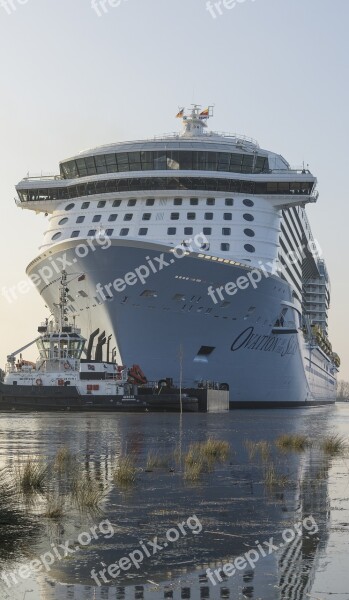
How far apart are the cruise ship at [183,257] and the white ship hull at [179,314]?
8 centimetres

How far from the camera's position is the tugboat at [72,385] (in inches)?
2052

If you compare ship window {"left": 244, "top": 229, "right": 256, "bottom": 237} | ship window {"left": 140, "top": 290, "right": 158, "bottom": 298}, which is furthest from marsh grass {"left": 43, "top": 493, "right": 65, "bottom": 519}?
ship window {"left": 244, "top": 229, "right": 256, "bottom": 237}

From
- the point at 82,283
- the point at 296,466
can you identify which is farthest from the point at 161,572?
the point at 82,283

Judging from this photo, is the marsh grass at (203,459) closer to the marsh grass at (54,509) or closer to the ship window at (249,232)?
the marsh grass at (54,509)

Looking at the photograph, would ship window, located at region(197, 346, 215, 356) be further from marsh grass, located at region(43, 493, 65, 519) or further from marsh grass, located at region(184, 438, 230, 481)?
marsh grass, located at region(43, 493, 65, 519)

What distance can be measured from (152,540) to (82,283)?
40.5 metres

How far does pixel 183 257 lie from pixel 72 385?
12038 mm

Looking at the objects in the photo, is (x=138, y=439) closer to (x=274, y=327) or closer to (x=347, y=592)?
(x=347, y=592)

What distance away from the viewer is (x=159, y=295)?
47.8m

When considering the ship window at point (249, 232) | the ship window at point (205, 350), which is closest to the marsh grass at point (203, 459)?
the ship window at point (205, 350)

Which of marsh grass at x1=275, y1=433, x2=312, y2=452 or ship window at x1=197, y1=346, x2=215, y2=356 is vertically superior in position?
ship window at x1=197, y1=346, x2=215, y2=356

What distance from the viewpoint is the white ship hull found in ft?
156

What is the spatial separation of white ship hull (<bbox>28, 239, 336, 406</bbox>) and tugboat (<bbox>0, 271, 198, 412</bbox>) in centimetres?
113

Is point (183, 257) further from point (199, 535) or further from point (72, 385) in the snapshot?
point (199, 535)
